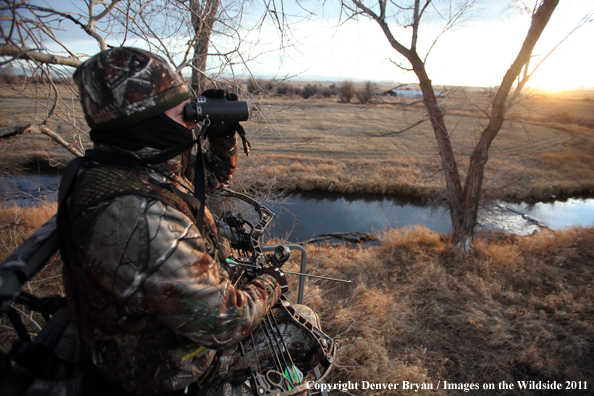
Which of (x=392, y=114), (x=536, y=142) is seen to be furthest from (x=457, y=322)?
(x=392, y=114)

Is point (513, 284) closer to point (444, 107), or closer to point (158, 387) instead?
point (444, 107)

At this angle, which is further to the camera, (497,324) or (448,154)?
(448,154)

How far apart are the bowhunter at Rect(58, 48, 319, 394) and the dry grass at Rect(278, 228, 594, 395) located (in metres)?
2.08

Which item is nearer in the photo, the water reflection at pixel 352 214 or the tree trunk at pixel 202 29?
the tree trunk at pixel 202 29

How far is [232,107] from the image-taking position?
5.37ft

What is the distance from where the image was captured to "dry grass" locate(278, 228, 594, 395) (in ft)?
11.7

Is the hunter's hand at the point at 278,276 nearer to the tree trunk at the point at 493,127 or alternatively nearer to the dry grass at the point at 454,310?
the dry grass at the point at 454,310

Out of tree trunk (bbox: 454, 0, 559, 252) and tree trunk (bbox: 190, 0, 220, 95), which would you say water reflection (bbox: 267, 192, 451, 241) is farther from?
tree trunk (bbox: 190, 0, 220, 95)

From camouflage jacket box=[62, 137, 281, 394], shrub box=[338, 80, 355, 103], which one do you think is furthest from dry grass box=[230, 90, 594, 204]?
shrub box=[338, 80, 355, 103]

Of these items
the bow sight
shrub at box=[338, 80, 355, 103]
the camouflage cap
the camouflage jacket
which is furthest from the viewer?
shrub at box=[338, 80, 355, 103]

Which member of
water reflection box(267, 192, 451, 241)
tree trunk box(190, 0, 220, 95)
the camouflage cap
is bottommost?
water reflection box(267, 192, 451, 241)

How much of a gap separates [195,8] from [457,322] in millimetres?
5865

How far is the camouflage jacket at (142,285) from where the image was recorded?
Result: 3.60 ft

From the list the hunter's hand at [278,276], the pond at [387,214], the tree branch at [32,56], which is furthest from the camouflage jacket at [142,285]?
the pond at [387,214]
